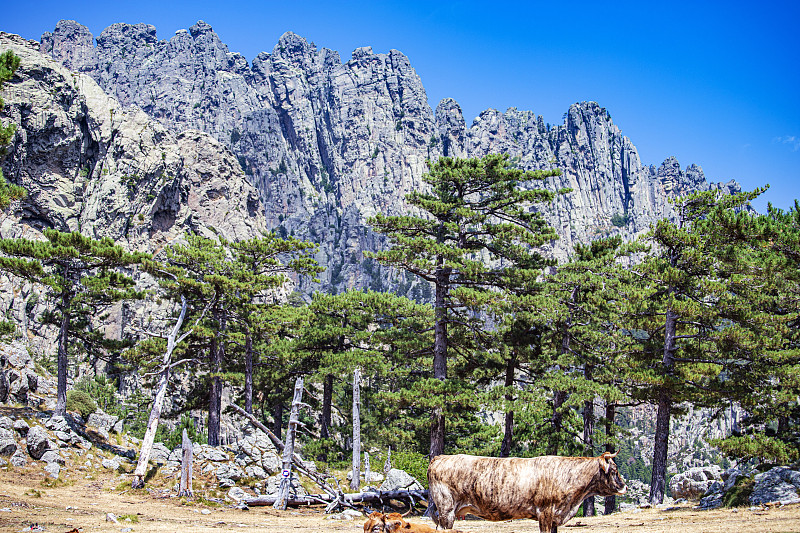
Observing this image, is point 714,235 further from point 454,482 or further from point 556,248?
Result: point 556,248

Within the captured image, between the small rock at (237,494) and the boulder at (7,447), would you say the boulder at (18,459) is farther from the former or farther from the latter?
the small rock at (237,494)

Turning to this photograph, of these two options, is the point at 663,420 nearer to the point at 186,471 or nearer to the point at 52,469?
the point at 186,471

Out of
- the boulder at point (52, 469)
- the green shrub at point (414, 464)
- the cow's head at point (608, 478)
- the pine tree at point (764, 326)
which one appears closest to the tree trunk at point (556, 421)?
the green shrub at point (414, 464)

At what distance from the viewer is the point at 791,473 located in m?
14.9

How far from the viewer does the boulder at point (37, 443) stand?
18.8 m

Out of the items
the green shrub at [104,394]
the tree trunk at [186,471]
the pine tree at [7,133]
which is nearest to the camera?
the pine tree at [7,133]

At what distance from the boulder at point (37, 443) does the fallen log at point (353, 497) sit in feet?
26.7

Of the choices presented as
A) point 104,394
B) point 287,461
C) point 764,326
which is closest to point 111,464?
point 287,461

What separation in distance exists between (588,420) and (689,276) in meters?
7.16

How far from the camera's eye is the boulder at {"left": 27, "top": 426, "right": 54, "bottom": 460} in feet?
61.5

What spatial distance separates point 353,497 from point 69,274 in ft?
55.4

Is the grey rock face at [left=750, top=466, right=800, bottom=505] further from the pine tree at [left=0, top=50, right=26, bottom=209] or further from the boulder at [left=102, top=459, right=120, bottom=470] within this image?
the boulder at [left=102, top=459, right=120, bottom=470]

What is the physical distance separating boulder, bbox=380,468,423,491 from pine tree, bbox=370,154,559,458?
4.87 feet

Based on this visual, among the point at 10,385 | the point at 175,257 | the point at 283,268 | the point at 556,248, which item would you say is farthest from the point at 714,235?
the point at 556,248
